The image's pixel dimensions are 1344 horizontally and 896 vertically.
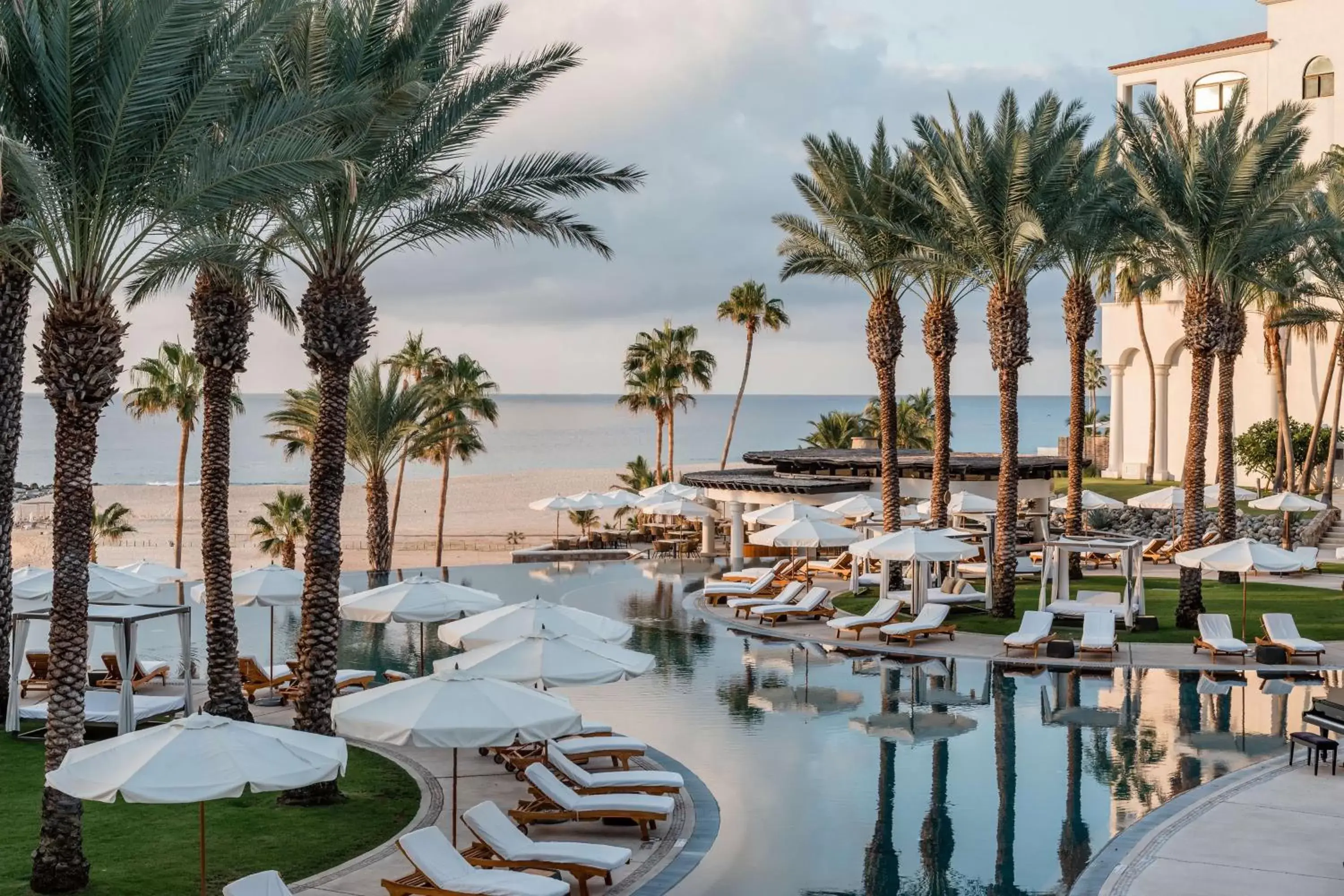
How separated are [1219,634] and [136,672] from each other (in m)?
18.6

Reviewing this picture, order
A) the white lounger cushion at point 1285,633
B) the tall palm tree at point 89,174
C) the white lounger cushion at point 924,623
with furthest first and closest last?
the white lounger cushion at point 924,623, the white lounger cushion at point 1285,633, the tall palm tree at point 89,174

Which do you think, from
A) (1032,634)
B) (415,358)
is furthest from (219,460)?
(415,358)

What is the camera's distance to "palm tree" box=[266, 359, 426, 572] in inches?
1430

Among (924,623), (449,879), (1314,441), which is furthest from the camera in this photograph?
(1314,441)

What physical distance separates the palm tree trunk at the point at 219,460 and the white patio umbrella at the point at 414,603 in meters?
2.12

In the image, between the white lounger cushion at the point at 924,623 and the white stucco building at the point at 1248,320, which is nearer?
the white lounger cushion at the point at 924,623

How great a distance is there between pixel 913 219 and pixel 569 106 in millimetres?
9292

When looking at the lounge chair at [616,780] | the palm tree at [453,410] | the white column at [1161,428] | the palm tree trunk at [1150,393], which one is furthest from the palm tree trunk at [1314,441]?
the lounge chair at [616,780]

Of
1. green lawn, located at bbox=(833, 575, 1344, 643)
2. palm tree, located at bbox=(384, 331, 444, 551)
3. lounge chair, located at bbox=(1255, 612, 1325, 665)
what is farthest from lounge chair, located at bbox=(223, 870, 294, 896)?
palm tree, located at bbox=(384, 331, 444, 551)

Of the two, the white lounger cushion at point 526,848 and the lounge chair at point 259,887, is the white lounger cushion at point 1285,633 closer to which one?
the white lounger cushion at point 526,848

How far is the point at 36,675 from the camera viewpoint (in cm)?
2183

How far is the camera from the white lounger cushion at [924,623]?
995 inches

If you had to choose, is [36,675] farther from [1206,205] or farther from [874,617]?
[1206,205]

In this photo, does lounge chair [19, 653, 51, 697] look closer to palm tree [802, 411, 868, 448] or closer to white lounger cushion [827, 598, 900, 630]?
white lounger cushion [827, 598, 900, 630]
